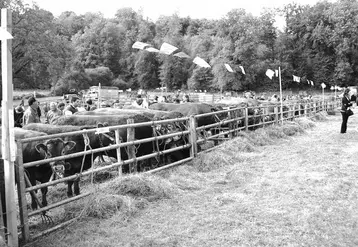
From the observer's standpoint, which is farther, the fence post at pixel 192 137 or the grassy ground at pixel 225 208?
the fence post at pixel 192 137

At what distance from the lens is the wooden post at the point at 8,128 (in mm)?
3584

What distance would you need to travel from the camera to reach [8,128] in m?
3.71

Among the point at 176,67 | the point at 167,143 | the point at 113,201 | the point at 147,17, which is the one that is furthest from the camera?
the point at 147,17

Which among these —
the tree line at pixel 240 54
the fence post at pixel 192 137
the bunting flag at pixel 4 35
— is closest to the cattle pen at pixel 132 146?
the fence post at pixel 192 137

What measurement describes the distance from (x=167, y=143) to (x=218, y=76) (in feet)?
174

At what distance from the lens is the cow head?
17.2 ft

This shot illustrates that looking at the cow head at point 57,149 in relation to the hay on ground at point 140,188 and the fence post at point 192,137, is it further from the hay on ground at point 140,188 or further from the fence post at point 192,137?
the fence post at point 192,137

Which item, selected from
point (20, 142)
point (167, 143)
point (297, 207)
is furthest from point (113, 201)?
point (167, 143)

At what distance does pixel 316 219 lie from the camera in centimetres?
455

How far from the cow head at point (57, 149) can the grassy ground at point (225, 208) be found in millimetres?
761

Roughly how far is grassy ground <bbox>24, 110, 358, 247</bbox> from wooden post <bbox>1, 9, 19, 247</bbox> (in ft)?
1.27

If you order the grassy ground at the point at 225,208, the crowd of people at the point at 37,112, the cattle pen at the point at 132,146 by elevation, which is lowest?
the grassy ground at the point at 225,208

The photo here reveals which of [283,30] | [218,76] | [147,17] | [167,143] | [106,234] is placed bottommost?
[106,234]

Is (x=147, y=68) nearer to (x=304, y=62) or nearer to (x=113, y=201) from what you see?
(x=304, y=62)
